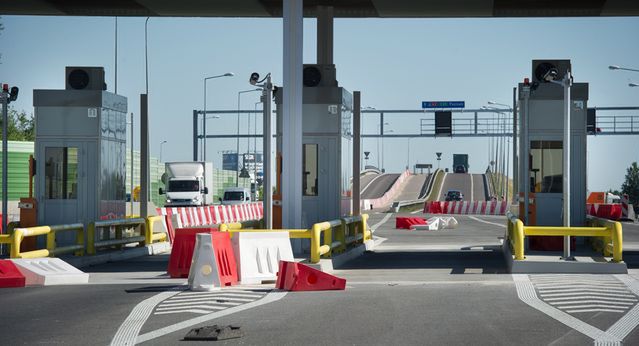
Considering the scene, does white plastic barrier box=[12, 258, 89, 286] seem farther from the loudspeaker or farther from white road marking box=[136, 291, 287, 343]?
the loudspeaker

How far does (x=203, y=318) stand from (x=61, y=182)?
41.0 feet

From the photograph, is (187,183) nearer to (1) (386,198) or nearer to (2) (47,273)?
(1) (386,198)

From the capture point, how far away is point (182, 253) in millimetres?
→ 19812

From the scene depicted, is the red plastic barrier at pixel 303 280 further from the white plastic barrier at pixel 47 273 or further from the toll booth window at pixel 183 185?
the toll booth window at pixel 183 185

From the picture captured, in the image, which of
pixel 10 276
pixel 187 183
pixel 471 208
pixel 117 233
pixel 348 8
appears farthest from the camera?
pixel 471 208

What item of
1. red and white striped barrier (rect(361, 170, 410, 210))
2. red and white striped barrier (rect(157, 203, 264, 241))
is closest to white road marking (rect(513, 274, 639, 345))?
red and white striped barrier (rect(157, 203, 264, 241))

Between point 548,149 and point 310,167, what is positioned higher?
point 548,149

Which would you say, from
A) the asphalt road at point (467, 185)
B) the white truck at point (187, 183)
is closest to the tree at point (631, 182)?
the asphalt road at point (467, 185)

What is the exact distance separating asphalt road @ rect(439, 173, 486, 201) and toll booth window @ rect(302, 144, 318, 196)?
91232 mm

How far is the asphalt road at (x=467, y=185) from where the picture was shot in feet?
393

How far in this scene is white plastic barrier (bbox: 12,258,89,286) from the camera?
1817cm

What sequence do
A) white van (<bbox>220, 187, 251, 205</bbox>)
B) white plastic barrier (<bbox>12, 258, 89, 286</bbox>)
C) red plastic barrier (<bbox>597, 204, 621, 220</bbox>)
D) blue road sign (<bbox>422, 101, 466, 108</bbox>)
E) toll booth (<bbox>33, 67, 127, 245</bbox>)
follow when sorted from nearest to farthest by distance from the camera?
white plastic barrier (<bbox>12, 258, 89, 286</bbox>), toll booth (<bbox>33, 67, 127, 245</bbox>), red plastic barrier (<bbox>597, 204, 621, 220</bbox>), white van (<bbox>220, 187, 251, 205</bbox>), blue road sign (<bbox>422, 101, 466, 108</bbox>)

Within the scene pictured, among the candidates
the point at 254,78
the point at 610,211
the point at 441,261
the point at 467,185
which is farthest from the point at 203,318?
the point at 467,185

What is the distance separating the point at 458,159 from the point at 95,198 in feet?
493
